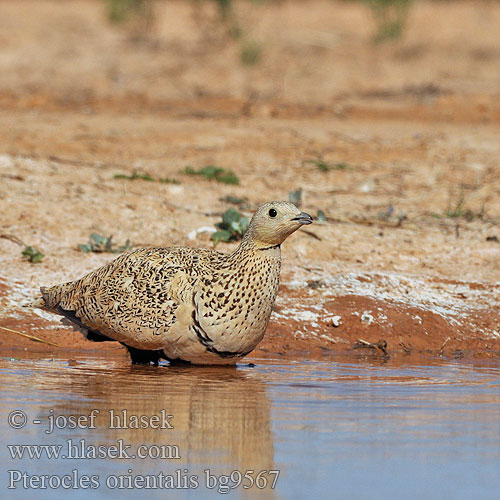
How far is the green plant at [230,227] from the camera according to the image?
939 cm

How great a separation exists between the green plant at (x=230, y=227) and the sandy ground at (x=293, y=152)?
0.45ft

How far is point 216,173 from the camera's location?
11961mm

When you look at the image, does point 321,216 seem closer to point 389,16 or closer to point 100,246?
point 100,246

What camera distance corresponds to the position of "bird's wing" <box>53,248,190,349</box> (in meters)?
6.70

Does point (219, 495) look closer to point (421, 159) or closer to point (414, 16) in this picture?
point (421, 159)

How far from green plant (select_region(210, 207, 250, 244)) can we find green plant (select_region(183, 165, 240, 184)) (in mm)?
2319

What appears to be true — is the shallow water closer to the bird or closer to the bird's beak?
the bird

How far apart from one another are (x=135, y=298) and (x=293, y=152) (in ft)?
22.6

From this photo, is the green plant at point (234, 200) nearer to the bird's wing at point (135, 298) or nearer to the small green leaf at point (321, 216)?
the small green leaf at point (321, 216)

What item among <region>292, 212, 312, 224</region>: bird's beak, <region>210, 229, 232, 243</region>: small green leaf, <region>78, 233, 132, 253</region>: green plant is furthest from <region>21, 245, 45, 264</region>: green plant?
<region>292, 212, 312, 224</region>: bird's beak

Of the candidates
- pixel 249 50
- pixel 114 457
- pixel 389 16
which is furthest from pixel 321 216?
pixel 389 16

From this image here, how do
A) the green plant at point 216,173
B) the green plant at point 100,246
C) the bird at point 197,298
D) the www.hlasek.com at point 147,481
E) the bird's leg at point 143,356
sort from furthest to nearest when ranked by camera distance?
the green plant at point 216,173 < the green plant at point 100,246 < the bird's leg at point 143,356 < the bird at point 197,298 < the www.hlasek.com at point 147,481

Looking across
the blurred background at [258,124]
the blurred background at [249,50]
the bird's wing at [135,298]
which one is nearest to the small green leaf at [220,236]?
the blurred background at [258,124]

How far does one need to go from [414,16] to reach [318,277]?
560 inches
